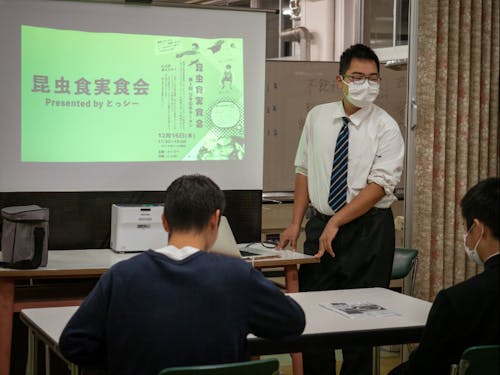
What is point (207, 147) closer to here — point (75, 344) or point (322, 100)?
point (322, 100)

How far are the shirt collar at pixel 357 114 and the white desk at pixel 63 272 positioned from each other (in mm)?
704

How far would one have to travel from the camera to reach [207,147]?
15.2ft

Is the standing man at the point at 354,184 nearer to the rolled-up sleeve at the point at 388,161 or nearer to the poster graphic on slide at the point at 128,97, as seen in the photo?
the rolled-up sleeve at the point at 388,161

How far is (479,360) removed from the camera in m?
2.32

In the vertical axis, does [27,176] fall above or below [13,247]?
above

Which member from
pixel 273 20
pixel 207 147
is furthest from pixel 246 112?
pixel 273 20

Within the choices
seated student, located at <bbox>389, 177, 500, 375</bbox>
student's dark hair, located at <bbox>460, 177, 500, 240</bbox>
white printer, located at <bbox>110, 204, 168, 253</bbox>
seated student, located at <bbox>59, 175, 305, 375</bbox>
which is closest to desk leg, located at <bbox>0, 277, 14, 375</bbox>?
white printer, located at <bbox>110, 204, 168, 253</bbox>

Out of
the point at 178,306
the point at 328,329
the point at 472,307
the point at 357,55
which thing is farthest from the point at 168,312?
the point at 357,55

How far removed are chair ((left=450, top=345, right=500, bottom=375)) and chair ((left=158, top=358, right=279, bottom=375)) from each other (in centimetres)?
53

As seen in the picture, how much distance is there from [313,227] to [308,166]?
1.01 ft

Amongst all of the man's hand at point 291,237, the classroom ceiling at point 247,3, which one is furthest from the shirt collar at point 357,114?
the classroom ceiling at point 247,3

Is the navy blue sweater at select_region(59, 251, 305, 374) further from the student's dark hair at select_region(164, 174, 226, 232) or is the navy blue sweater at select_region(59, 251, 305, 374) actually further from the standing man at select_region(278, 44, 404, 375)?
Result: the standing man at select_region(278, 44, 404, 375)

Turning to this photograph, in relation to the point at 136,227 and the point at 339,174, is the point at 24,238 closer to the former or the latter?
the point at 136,227

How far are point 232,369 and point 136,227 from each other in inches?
88.1
